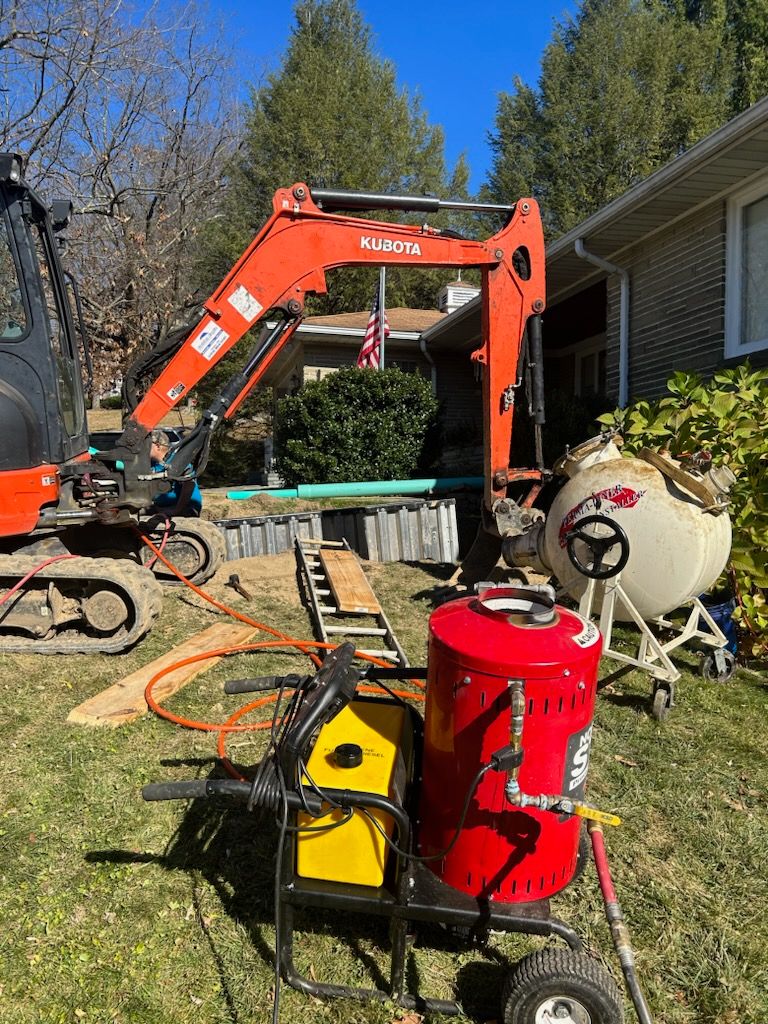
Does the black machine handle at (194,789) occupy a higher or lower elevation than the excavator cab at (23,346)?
lower

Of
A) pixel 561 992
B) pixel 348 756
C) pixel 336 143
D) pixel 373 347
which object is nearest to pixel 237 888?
pixel 348 756

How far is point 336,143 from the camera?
3281 centimetres

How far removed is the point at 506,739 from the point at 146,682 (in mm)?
3161

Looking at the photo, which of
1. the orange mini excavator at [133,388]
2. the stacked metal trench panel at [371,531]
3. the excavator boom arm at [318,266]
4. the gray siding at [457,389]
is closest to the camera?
the orange mini excavator at [133,388]

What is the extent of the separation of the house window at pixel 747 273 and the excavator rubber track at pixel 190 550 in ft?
20.0

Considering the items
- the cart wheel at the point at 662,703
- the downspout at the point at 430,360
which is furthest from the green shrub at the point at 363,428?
the cart wheel at the point at 662,703

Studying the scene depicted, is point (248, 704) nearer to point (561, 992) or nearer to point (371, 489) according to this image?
point (561, 992)

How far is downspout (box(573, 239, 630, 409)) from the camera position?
31.9ft

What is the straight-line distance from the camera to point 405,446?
14469 millimetres

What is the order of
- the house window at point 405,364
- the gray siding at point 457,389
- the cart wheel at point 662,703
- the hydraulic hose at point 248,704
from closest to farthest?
the hydraulic hose at point 248,704 → the cart wheel at point 662,703 → the gray siding at point 457,389 → the house window at point 405,364

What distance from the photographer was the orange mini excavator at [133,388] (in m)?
5.17

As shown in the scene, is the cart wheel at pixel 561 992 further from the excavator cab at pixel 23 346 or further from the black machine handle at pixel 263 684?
the excavator cab at pixel 23 346

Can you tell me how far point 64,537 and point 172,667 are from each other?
2.25 meters

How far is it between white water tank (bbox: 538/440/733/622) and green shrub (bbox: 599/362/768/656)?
0.49 meters
